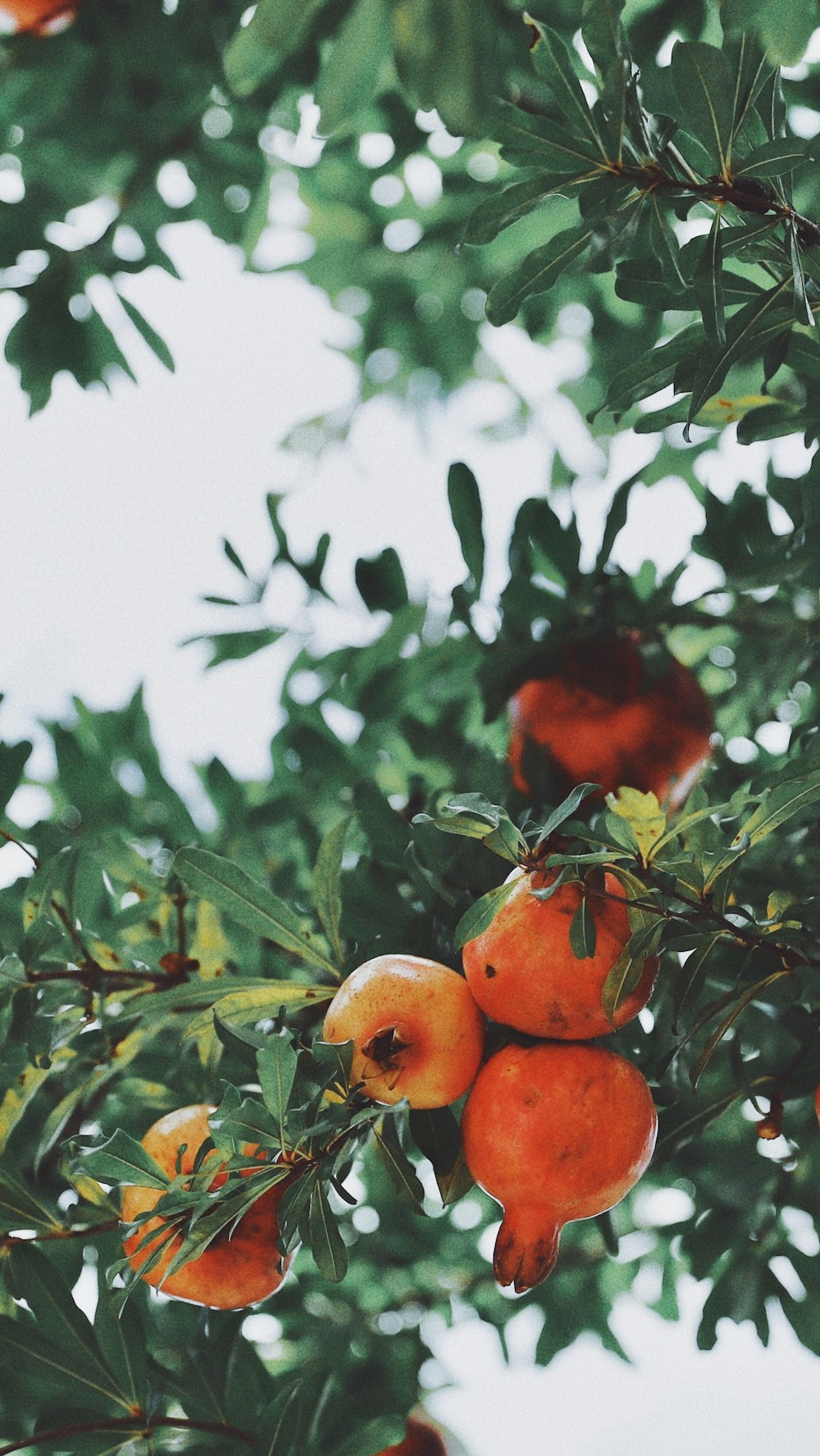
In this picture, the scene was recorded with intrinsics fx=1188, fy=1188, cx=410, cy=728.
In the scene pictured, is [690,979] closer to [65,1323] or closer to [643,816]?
[643,816]

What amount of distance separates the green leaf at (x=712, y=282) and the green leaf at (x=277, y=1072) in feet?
1.24

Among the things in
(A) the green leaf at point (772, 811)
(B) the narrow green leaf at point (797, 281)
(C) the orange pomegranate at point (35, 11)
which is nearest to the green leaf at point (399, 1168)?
(A) the green leaf at point (772, 811)

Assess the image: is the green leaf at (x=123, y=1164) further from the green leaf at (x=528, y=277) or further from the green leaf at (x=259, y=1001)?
the green leaf at (x=528, y=277)

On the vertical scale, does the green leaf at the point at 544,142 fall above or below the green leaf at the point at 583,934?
above

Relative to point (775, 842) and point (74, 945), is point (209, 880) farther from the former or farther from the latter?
point (775, 842)

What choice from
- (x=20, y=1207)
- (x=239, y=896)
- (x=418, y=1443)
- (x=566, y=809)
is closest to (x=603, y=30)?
(x=566, y=809)

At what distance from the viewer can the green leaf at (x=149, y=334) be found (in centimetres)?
110

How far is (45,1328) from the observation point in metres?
0.67

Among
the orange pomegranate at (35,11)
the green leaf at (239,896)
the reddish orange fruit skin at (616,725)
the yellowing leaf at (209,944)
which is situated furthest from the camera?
the orange pomegranate at (35,11)

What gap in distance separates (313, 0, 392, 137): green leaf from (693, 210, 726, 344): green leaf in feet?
0.63

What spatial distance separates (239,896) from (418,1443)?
15.7 inches

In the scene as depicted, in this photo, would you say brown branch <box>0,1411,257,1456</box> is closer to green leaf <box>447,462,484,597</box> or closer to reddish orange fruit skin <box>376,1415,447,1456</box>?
reddish orange fruit skin <box>376,1415,447,1456</box>

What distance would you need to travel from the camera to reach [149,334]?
3.65 ft

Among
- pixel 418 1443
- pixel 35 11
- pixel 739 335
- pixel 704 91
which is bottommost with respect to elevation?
pixel 418 1443
